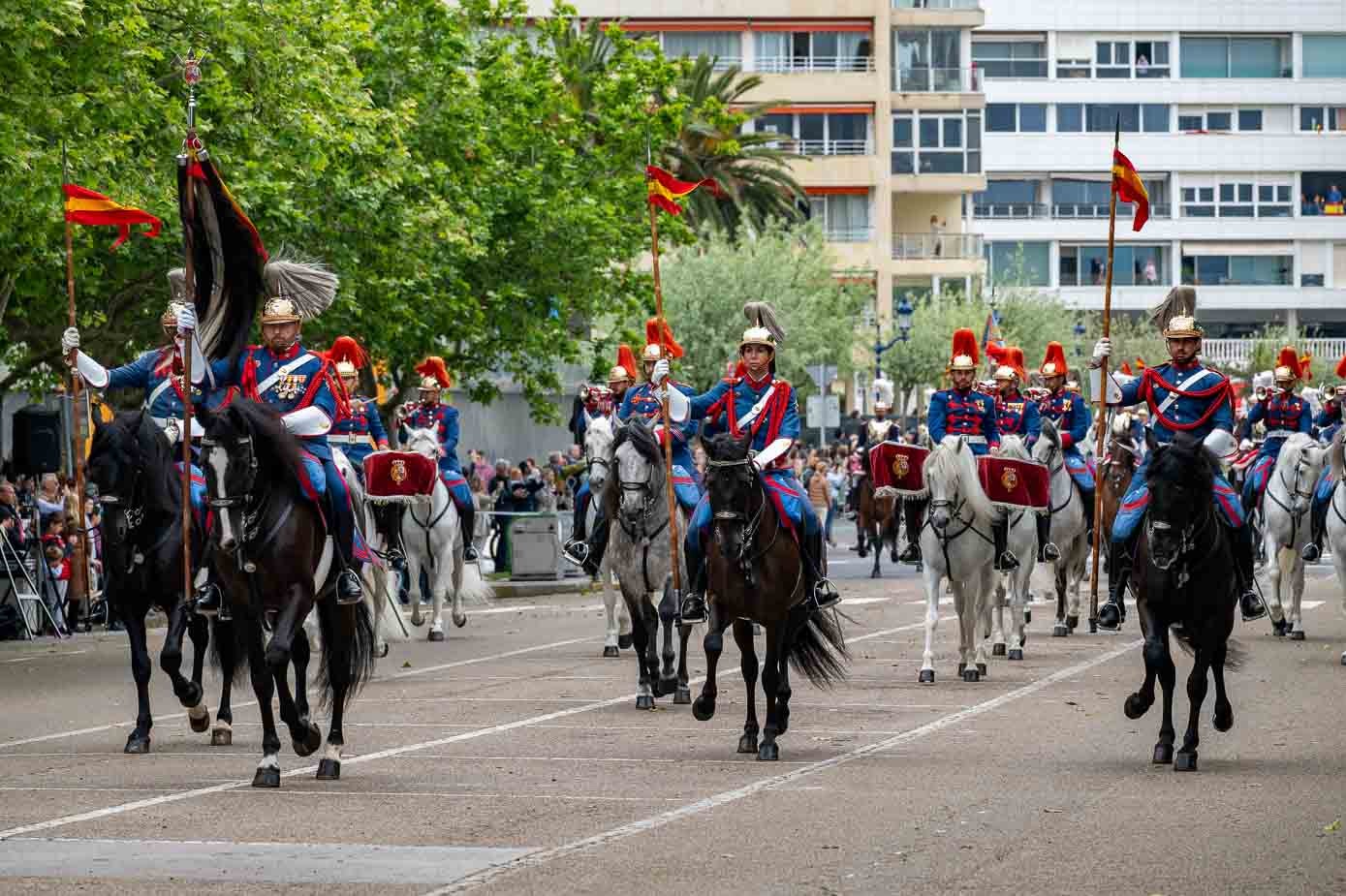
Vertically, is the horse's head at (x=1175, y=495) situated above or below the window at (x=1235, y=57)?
below

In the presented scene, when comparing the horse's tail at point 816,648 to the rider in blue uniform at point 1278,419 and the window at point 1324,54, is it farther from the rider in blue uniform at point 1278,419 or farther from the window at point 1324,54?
the window at point 1324,54

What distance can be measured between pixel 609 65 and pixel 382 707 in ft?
107

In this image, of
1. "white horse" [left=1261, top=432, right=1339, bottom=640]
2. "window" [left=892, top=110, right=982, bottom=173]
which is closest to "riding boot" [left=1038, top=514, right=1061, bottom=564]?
"white horse" [left=1261, top=432, right=1339, bottom=640]

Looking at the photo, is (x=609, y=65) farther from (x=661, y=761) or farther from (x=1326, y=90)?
(x=1326, y=90)

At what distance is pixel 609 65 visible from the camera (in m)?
50.4

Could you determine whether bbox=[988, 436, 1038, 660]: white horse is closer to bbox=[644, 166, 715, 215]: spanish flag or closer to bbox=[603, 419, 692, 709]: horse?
bbox=[603, 419, 692, 709]: horse

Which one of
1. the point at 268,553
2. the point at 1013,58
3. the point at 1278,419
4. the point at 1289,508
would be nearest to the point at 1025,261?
the point at 1013,58

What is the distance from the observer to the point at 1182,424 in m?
16.2

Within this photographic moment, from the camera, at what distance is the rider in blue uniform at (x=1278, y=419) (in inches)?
1062

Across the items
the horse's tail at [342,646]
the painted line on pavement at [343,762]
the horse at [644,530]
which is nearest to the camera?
the painted line on pavement at [343,762]

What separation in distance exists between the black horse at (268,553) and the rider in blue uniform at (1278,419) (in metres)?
14.6

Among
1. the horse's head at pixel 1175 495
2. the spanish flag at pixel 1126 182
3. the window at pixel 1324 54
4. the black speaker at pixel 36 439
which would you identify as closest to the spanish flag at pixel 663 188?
the spanish flag at pixel 1126 182

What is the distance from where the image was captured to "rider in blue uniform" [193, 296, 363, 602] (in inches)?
580

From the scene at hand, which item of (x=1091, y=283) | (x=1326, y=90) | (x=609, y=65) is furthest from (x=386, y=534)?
(x=1326, y=90)
